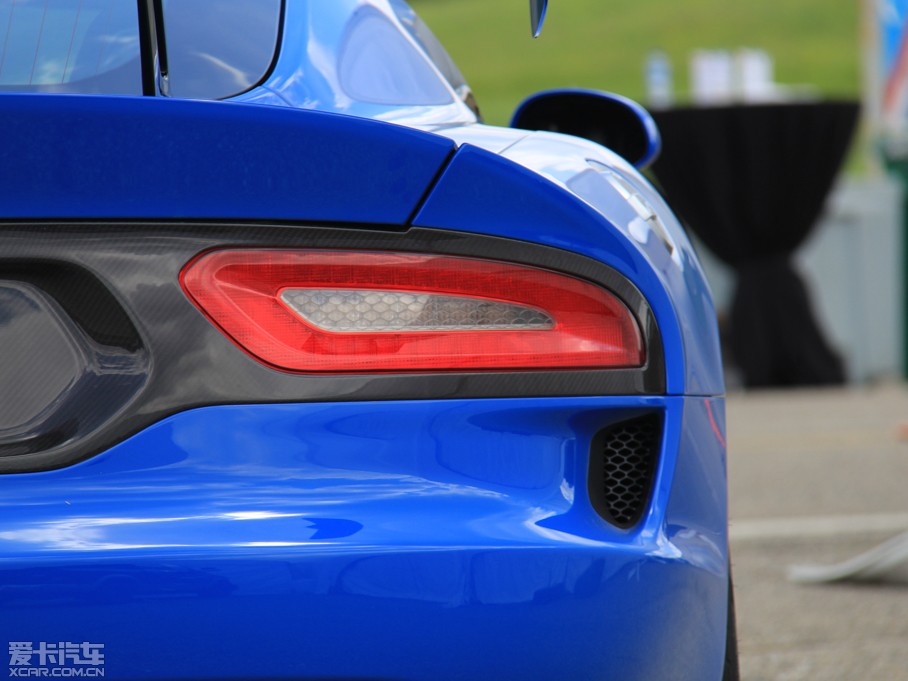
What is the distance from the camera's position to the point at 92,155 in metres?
1.22

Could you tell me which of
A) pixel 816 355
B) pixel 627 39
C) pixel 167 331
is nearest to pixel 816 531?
pixel 167 331

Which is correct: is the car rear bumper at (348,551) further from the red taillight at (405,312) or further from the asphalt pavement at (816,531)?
the asphalt pavement at (816,531)

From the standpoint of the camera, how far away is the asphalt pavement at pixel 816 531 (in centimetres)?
291

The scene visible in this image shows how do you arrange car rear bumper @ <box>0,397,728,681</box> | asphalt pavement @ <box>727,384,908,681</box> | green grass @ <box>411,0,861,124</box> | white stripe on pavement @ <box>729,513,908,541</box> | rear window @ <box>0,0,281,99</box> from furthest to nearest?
green grass @ <box>411,0,861,124</box>
white stripe on pavement @ <box>729,513,908,541</box>
asphalt pavement @ <box>727,384,908,681</box>
rear window @ <box>0,0,281,99</box>
car rear bumper @ <box>0,397,728,681</box>

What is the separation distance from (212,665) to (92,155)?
0.51 meters

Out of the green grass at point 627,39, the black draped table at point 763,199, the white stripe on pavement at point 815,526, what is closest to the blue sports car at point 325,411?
the white stripe on pavement at point 815,526

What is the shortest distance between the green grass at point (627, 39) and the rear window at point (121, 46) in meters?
45.7

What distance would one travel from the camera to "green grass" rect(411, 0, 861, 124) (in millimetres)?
52438

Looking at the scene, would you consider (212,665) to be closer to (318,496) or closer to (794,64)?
(318,496)

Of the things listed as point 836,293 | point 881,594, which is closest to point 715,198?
point 836,293

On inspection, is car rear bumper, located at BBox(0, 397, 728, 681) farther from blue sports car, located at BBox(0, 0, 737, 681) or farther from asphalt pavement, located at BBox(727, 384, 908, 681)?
asphalt pavement, located at BBox(727, 384, 908, 681)

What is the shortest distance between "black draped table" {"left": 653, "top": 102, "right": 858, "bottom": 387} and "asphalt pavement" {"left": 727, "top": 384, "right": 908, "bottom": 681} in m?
1.21

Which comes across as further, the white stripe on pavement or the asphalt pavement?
the white stripe on pavement

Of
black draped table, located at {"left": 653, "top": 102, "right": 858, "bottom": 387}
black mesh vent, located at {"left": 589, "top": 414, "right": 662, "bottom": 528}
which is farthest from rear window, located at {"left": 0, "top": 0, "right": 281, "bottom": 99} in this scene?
black draped table, located at {"left": 653, "top": 102, "right": 858, "bottom": 387}
